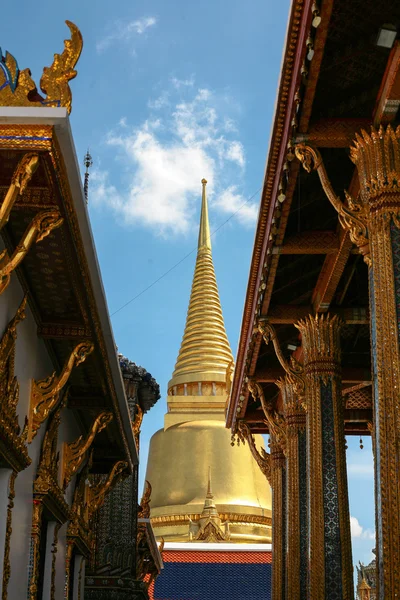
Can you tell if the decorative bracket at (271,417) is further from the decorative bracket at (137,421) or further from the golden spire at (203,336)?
the golden spire at (203,336)

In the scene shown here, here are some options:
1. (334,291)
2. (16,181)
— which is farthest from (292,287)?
(16,181)

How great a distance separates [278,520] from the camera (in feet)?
59.4

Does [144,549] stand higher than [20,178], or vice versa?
[144,549]

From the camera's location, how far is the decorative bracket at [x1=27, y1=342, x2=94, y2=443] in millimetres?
9352

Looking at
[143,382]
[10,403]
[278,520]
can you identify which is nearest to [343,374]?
[278,520]

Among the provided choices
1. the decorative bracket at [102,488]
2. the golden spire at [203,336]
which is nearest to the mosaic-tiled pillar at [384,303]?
the decorative bracket at [102,488]

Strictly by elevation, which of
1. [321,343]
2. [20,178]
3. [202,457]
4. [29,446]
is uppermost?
[202,457]

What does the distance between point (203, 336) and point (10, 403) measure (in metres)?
29.3

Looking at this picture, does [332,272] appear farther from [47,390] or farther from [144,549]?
[144,549]

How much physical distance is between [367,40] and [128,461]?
25.4 feet

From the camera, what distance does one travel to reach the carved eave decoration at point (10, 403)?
7.95m

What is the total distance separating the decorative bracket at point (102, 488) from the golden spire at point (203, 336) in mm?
21517

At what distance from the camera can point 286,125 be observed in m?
9.24

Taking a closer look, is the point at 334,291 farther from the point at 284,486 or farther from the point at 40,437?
the point at 284,486
